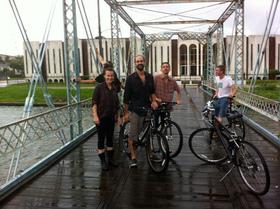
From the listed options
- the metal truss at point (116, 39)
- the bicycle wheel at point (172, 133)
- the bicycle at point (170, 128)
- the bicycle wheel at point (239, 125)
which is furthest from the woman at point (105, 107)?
the metal truss at point (116, 39)

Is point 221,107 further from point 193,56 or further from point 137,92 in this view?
point 193,56

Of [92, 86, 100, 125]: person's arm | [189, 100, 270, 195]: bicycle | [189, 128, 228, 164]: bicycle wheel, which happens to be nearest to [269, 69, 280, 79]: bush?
[189, 128, 228, 164]: bicycle wheel

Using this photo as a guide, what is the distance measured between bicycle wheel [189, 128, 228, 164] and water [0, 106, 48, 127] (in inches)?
746

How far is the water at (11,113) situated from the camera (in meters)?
23.8

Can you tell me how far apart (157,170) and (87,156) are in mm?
1707

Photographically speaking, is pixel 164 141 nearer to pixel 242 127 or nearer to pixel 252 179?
pixel 252 179

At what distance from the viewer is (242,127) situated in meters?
7.91

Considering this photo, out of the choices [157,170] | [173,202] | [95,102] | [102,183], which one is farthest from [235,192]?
[95,102]

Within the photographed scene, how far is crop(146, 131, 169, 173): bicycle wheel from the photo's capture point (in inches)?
205

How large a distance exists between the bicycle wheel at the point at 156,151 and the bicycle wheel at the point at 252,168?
1146 mm

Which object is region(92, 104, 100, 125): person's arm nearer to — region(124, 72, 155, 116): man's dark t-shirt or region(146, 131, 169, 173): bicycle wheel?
region(124, 72, 155, 116): man's dark t-shirt

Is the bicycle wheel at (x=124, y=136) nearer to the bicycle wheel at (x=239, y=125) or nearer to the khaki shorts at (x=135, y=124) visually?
the khaki shorts at (x=135, y=124)

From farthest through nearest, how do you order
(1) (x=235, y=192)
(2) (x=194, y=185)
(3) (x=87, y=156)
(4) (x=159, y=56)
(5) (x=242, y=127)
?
(4) (x=159, y=56) → (5) (x=242, y=127) → (3) (x=87, y=156) → (2) (x=194, y=185) → (1) (x=235, y=192)

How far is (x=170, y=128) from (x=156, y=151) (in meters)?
0.95
